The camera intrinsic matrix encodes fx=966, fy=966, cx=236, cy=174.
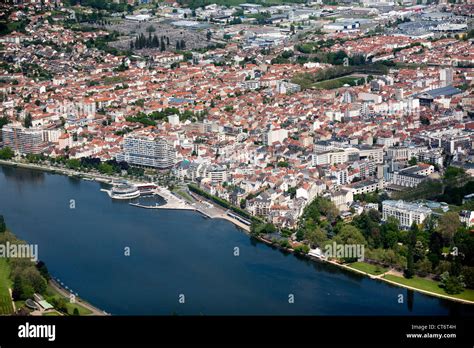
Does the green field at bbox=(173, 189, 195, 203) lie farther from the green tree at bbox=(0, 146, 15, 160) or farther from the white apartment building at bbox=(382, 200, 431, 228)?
the green tree at bbox=(0, 146, 15, 160)

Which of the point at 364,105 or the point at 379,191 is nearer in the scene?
the point at 379,191

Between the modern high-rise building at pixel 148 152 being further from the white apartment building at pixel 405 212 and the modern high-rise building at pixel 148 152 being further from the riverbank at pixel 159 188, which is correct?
the white apartment building at pixel 405 212

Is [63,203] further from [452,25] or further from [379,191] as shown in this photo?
[452,25]

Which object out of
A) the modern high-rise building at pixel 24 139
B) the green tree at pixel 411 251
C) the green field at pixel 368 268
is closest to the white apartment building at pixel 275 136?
the modern high-rise building at pixel 24 139
